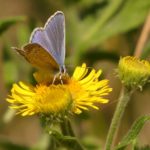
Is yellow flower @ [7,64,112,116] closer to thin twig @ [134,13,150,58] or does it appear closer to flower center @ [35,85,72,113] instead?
flower center @ [35,85,72,113]

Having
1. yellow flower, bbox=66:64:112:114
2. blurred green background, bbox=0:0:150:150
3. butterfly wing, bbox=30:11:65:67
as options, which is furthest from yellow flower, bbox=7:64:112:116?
blurred green background, bbox=0:0:150:150

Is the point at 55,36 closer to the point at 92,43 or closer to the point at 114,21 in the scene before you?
the point at 92,43

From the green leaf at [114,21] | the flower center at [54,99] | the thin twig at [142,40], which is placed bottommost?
the flower center at [54,99]

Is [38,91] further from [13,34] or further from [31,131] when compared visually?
[13,34]

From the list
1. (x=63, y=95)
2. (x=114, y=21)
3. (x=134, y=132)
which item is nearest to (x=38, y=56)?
(x=63, y=95)

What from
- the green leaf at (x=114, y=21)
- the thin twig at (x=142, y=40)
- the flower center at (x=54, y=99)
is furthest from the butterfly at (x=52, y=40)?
the green leaf at (x=114, y=21)

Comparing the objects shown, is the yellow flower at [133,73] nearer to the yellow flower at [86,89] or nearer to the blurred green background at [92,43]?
the yellow flower at [86,89]

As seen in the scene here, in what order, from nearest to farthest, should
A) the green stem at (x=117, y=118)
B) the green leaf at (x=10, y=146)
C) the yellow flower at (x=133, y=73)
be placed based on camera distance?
the green stem at (x=117, y=118) < the yellow flower at (x=133, y=73) < the green leaf at (x=10, y=146)

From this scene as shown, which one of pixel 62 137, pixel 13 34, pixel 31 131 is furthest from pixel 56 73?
pixel 13 34
